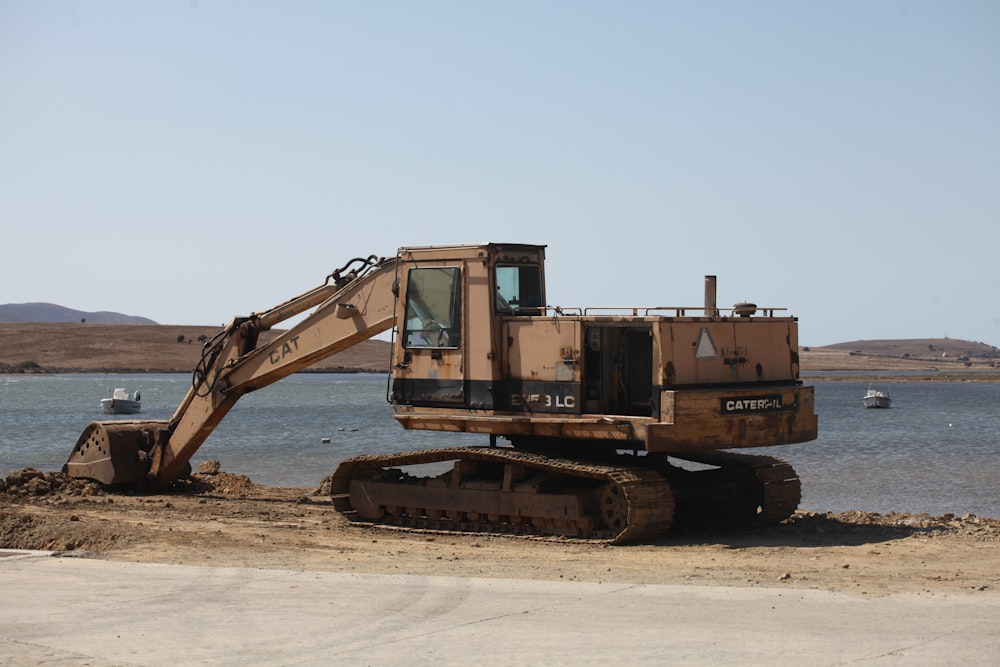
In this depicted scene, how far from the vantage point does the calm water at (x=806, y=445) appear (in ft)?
84.8

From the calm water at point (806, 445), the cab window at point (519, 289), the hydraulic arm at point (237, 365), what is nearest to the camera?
the cab window at point (519, 289)

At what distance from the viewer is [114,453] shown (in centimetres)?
2017

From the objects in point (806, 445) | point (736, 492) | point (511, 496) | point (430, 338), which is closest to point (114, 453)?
point (430, 338)

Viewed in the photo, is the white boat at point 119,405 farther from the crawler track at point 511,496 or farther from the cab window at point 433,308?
the cab window at point 433,308

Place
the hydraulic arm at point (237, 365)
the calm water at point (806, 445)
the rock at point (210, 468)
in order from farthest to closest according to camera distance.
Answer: the calm water at point (806, 445) < the rock at point (210, 468) < the hydraulic arm at point (237, 365)

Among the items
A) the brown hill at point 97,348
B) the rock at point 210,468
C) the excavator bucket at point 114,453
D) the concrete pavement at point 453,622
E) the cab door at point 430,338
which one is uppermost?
the brown hill at point 97,348

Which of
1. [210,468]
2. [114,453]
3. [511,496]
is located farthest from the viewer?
[210,468]

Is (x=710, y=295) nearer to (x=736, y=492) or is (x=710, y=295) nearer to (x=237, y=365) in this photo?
(x=736, y=492)

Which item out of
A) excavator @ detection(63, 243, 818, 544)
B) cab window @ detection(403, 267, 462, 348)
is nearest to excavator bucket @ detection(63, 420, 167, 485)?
excavator @ detection(63, 243, 818, 544)

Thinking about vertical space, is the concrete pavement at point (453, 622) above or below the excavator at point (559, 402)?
below

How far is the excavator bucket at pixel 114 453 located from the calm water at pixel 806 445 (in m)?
6.89

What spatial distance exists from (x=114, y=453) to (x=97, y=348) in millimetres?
106689

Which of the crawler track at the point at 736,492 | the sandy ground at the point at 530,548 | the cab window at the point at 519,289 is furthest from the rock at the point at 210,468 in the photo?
the crawler track at the point at 736,492

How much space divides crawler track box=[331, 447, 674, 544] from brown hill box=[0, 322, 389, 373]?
100 m
